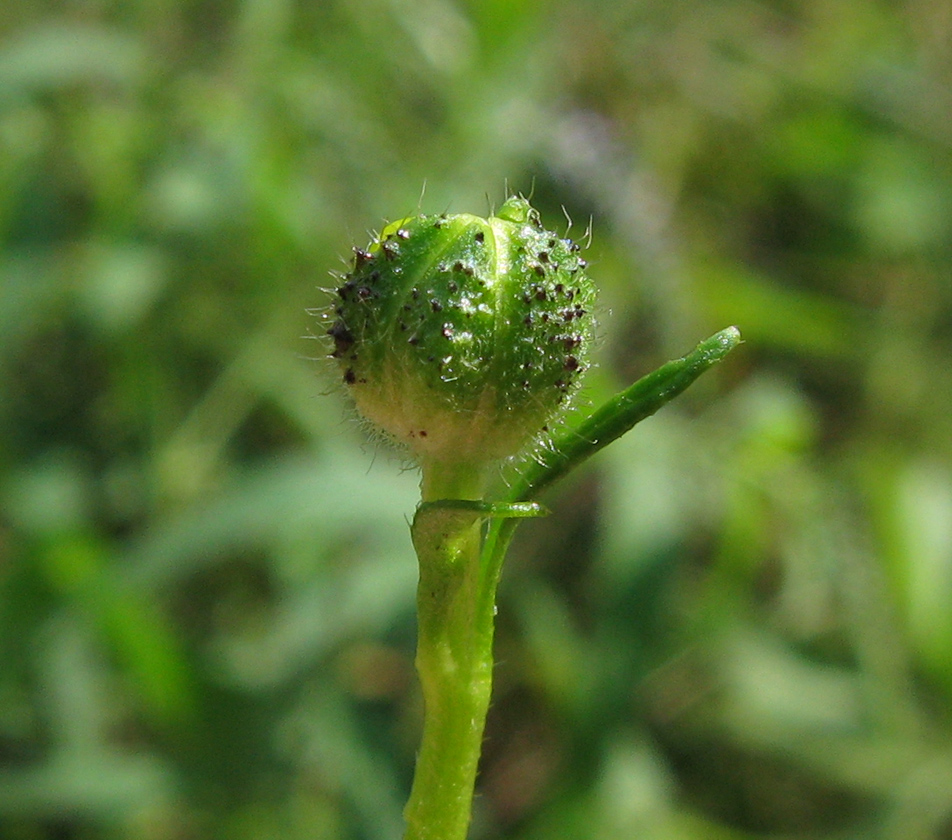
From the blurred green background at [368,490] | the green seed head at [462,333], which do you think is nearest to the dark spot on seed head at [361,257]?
the green seed head at [462,333]

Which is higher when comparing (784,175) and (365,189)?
(784,175)

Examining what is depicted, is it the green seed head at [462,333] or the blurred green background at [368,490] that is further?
the blurred green background at [368,490]

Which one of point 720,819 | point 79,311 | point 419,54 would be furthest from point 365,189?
point 720,819

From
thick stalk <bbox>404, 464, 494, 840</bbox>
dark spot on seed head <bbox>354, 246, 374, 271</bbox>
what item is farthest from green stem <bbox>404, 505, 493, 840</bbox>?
dark spot on seed head <bbox>354, 246, 374, 271</bbox>

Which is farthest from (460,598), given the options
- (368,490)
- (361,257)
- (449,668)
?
(368,490)

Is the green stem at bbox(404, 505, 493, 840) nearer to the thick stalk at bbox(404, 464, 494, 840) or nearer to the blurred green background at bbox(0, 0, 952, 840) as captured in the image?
the thick stalk at bbox(404, 464, 494, 840)

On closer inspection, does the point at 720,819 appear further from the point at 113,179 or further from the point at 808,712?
the point at 113,179

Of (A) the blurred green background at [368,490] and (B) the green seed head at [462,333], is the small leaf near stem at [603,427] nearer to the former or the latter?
(B) the green seed head at [462,333]
